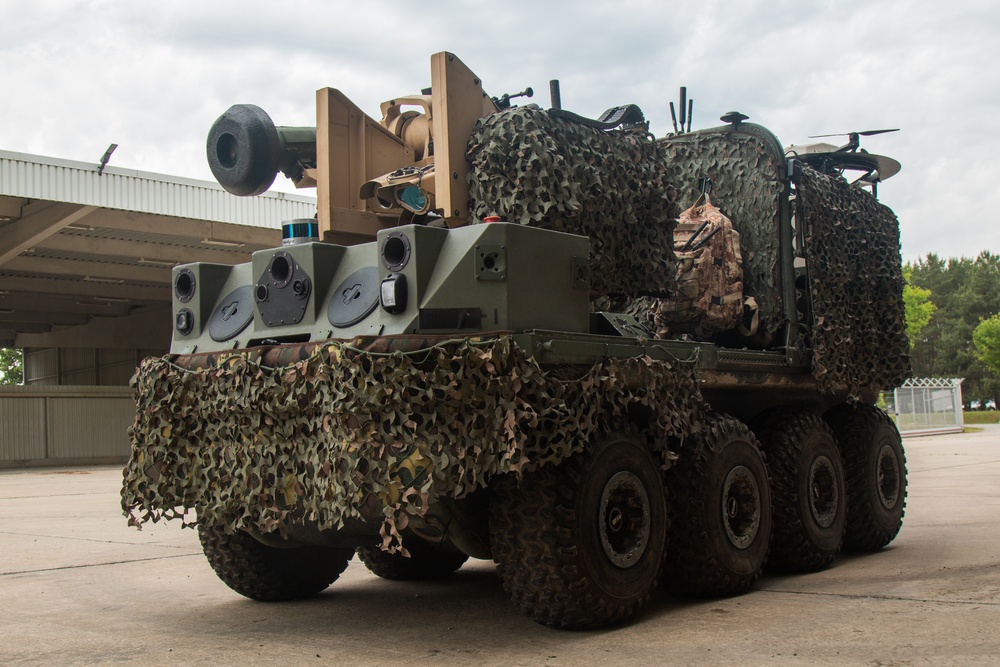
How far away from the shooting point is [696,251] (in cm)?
812

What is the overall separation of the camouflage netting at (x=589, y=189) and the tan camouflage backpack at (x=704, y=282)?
2.58ft

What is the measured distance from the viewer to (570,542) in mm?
5234

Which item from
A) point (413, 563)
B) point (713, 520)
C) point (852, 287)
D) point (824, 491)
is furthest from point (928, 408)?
point (713, 520)

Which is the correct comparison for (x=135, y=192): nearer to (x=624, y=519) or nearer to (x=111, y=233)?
(x=111, y=233)

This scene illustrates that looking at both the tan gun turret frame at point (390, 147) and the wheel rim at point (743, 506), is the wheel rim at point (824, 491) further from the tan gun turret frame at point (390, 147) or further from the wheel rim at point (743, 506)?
the tan gun turret frame at point (390, 147)

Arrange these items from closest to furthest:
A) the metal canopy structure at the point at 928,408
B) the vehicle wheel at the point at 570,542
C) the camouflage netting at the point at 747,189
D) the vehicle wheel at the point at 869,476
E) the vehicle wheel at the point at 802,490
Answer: the vehicle wheel at the point at 570,542 → the vehicle wheel at the point at 802,490 → the camouflage netting at the point at 747,189 → the vehicle wheel at the point at 869,476 → the metal canopy structure at the point at 928,408

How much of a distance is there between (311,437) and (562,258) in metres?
1.50

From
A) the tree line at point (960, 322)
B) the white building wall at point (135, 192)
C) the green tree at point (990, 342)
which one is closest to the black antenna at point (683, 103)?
the white building wall at point (135, 192)

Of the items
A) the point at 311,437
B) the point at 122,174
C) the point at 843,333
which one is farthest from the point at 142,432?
the point at 122,174

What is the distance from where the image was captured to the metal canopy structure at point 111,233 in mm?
20000

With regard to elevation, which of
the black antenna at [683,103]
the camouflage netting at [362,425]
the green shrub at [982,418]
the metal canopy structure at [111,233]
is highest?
the metal canopy structure at [111,233]

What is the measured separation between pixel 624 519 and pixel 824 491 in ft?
9.03

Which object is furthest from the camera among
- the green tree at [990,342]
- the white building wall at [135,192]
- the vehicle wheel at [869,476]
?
the green tree at [990,342]

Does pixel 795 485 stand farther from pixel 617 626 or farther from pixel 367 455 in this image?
pixel 367 455
